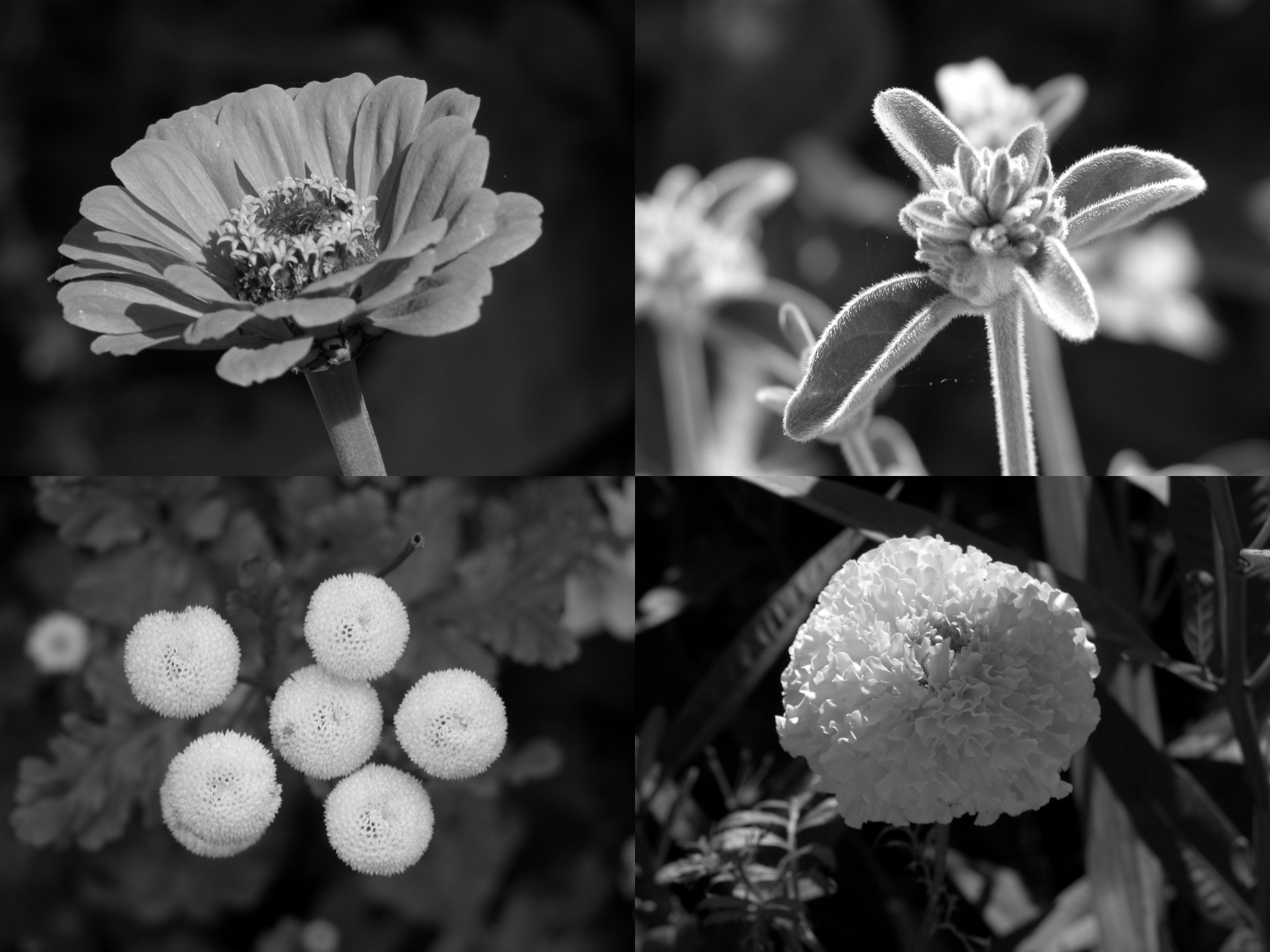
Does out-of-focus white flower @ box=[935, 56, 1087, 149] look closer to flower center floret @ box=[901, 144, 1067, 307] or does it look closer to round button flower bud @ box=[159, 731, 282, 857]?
flower center floret @ box=[901, 144, 1067, 307]

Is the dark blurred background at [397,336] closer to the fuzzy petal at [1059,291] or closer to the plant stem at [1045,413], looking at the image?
the plant stem at [1045,413]

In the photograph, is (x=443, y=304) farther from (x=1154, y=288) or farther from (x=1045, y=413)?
(x=1154, y=288)

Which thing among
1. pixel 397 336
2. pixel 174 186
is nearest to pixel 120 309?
pixel 174 186

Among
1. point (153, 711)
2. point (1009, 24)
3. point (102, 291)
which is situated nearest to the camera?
point (102, 291)

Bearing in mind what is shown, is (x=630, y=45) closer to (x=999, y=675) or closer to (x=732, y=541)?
(x=732, y=541)

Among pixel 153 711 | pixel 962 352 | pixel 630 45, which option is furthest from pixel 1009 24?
pixel 153 711

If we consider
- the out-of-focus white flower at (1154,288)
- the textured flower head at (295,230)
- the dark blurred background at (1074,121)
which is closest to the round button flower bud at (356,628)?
the textured flower head at (295,230)

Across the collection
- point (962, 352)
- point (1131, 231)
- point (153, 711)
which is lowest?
point (153, 711)
